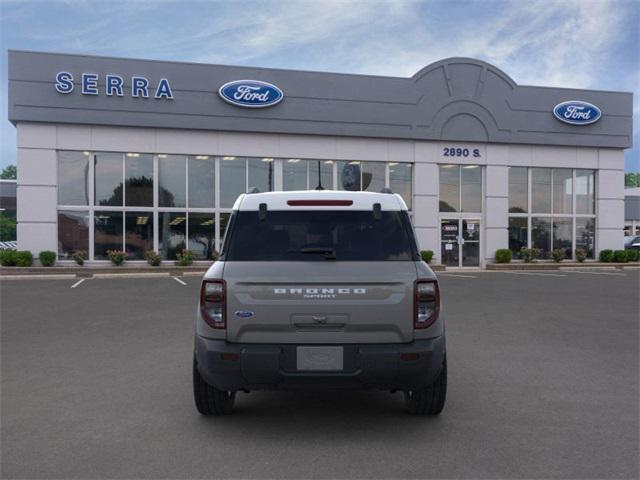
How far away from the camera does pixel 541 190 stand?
26750mm

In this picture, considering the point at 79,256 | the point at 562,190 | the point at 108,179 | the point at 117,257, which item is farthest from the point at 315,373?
the point at 562,190

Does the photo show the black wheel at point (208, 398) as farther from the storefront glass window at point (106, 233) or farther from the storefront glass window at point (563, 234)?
the storefront glass window at point (563, 234)

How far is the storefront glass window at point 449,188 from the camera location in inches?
1008

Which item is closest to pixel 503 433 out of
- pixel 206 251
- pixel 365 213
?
pixel 365 213

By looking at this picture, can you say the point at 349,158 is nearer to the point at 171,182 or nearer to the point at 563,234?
the point at 171,182

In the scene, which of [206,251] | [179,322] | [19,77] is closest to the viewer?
[179,322]

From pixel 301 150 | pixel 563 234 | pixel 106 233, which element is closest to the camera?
pixel 106 233

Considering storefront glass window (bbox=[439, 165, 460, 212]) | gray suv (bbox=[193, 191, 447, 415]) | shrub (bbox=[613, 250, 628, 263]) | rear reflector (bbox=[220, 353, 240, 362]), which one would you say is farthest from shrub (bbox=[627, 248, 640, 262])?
rear reflector (bbox=[220, 353, 240, 362])

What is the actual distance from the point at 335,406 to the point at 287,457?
1262 millimetres

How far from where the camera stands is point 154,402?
206 inches

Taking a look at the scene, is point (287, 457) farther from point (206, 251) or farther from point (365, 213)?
point (206, 251)

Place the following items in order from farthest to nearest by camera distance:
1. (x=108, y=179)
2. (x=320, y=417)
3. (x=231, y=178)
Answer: (x=231, y=178)
(x=108, y=179)
(x=320, y=417)

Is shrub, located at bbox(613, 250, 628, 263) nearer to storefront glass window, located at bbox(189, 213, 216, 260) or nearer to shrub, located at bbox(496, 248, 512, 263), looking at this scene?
shrub, located at bbox(496, 248, 512, 263)

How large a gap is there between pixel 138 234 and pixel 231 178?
4.52 m
